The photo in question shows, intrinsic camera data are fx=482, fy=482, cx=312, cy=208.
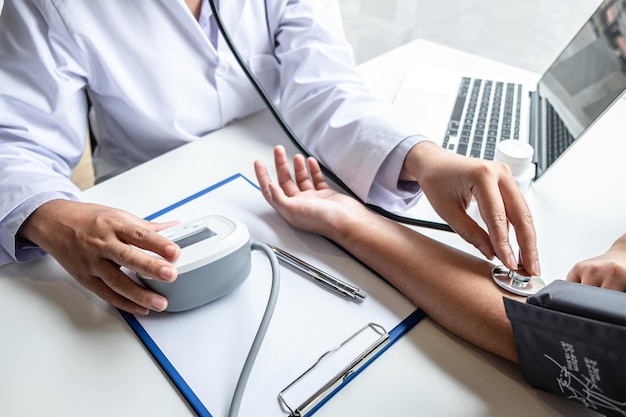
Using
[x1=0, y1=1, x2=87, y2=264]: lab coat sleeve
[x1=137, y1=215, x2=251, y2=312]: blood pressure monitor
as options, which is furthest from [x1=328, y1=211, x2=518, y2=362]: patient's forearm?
[x1=0, y1=1, x2=87, y2=264]: lab coat sleeve

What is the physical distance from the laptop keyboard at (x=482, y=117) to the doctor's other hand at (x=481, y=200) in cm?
15

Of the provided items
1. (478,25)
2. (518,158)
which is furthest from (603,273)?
(478,25)

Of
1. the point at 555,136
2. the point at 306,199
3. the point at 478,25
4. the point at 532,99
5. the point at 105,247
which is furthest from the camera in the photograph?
the point at 478,25

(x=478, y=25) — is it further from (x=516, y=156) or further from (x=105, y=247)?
(x=105, y=247)

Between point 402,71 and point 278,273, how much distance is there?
598 mm

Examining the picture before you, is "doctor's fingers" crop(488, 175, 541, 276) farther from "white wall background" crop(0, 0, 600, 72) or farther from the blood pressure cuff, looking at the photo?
"white wall background" crop(0, 0, 600, 72)

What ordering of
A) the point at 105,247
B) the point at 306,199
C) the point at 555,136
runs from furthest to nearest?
the point at 555,136
the point at 306,199
the point at 105,247

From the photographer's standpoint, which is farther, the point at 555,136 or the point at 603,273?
the point at 555,136

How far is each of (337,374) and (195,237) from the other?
0.20m

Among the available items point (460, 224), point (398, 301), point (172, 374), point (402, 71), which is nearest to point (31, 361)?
point (172, 374)

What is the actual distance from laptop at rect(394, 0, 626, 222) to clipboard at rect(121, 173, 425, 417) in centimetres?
17

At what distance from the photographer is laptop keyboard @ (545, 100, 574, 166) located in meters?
0.66

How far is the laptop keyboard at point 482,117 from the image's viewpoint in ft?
2.44

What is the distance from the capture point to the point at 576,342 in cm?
38
